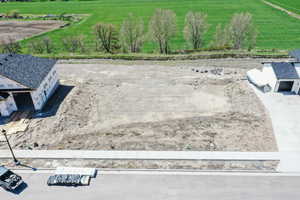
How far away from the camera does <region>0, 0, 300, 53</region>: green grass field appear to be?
5831 centimetres

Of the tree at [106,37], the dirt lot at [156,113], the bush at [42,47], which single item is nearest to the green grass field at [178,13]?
the bush at [42,47]

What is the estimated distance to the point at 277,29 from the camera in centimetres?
6322

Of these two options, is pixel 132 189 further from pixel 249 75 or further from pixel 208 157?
pixel 249 75

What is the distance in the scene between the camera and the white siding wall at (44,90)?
2927cm

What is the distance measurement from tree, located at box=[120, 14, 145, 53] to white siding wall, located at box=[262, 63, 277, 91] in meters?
24.5

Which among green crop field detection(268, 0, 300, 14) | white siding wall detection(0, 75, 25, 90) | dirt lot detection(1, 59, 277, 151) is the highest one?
green crop field detection(268, 0, 300, 14)

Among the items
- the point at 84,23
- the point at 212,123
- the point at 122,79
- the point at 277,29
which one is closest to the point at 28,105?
the point at 122,79

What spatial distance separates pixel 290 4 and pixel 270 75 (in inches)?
2820

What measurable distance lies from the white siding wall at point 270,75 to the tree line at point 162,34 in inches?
583

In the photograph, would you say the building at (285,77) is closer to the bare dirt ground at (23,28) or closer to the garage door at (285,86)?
the garage door at (285,86)

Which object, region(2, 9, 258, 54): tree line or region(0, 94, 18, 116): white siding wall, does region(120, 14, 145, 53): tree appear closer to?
region(2, 9, 258, 54): tree line

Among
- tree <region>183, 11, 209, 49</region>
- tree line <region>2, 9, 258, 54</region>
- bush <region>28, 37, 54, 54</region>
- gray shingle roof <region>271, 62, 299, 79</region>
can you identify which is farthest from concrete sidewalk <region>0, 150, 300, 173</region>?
bush <region>28, 37, 54, 54</region>

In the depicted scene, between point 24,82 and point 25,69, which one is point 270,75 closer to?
point 24,82

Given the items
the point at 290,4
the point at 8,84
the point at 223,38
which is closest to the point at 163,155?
the point at 8,84
